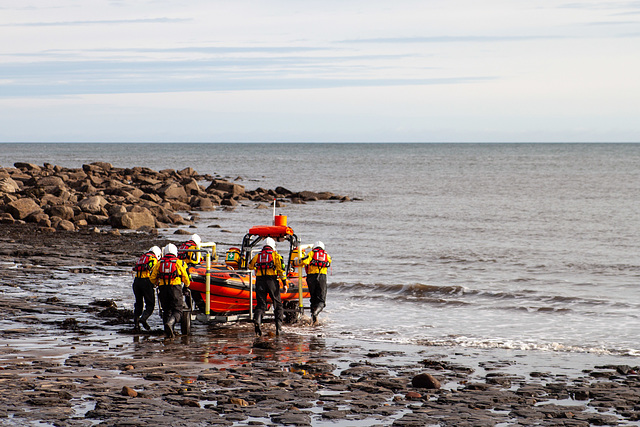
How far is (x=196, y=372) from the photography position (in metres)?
10.6

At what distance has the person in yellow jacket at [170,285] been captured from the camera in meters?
13.1

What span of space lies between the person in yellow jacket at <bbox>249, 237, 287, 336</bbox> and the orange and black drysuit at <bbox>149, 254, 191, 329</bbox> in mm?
1376

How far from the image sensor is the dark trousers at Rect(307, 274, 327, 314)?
48.7ft

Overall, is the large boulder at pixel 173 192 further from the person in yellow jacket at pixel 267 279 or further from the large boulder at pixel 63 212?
the person in yellow jacket at pixel 267 279

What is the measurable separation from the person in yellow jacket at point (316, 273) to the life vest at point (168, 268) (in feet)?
9.28

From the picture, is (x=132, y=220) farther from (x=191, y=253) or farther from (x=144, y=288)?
(x=144, y=288)

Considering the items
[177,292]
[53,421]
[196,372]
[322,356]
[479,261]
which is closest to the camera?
[53,421]

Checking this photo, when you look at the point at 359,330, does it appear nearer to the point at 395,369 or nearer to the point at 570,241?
the point at 395,369

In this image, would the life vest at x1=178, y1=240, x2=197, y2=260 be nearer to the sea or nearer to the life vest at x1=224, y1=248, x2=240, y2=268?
the life vest at x1=224, y1=248, x2=240, y2=268

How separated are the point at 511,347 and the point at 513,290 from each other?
6209 millimetres

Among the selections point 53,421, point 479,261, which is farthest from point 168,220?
point 53,421

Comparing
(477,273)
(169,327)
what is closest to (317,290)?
(169,327)

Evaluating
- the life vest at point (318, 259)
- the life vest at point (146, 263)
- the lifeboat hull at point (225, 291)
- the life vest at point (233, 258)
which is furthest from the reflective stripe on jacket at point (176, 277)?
the life vest at point (233, 258)

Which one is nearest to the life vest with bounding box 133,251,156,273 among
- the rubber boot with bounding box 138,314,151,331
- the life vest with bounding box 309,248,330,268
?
the rubber boot with bounding box 138,314,151,331
